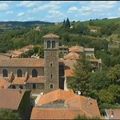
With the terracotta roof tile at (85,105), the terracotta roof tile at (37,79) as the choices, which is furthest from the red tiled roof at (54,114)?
the terracotta roof tile at (37,79)

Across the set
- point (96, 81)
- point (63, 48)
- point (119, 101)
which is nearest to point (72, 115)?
point (119, 101)

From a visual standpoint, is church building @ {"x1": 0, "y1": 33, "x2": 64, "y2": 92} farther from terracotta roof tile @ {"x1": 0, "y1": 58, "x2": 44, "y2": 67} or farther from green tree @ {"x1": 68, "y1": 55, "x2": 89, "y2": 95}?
green tree @ {"x1": 68, "y1": 55, "x2": 89, "y2": 95}

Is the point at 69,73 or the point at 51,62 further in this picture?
the point at 69,73

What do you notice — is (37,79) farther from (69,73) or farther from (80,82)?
(80,82)

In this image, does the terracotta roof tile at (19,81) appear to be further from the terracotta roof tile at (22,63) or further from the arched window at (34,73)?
the terracotta roof tile at (22,63)

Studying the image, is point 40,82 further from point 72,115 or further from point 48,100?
point 72,115

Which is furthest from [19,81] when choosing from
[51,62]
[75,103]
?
[75,103]
